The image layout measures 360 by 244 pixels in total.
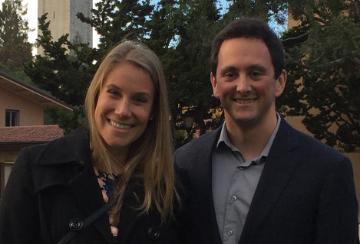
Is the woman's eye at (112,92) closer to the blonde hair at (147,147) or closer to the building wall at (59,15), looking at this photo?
the blonde hair at (147,147)

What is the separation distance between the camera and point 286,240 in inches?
103

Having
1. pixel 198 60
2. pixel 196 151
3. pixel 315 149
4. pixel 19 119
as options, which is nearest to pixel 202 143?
pixel 196 151

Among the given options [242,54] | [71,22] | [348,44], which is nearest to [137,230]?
[242,54]

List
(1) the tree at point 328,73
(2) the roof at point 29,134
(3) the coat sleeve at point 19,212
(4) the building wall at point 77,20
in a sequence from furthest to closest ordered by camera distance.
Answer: (4) the building wall at point 77,20 < (2) the roof at point 29,134 < (1) the tree at point 328,73 < (3) the coat sleeve at point 19,212

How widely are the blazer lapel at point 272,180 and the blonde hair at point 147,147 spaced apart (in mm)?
378

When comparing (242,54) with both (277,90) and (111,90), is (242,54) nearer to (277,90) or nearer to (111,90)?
(277,90)

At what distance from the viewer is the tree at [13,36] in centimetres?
5220

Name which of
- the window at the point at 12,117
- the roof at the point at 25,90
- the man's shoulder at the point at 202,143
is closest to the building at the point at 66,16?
the window at the point at 12,117

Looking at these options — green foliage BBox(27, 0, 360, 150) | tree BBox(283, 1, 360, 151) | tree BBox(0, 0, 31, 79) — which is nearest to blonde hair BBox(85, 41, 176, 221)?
tree BBox(283, 1, 360, 151)

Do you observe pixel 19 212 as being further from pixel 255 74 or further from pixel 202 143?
pixel 255 74

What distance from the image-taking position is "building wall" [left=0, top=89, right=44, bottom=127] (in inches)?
1108

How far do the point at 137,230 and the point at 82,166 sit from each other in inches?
14.6

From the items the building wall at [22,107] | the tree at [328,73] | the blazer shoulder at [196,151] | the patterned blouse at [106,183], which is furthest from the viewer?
the building wall at [22,107]

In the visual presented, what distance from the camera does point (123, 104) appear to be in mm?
2584
